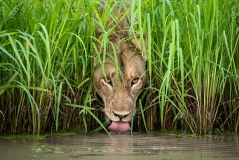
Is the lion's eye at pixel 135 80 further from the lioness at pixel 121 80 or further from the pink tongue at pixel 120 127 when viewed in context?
the pink tongue at pixel 120 127

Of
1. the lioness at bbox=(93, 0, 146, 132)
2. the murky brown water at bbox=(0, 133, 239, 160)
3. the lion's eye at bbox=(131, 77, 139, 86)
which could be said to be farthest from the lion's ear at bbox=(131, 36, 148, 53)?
the murky brown water at bbox=(0, 133, 239, 160)

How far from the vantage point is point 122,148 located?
4.81 meters

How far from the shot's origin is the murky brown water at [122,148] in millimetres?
4316

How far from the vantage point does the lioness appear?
6.02 metres

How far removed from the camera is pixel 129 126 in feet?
19.8

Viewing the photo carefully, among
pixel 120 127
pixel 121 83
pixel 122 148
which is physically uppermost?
pixel 121 83

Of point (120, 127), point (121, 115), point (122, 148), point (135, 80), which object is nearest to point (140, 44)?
point (135, 80)

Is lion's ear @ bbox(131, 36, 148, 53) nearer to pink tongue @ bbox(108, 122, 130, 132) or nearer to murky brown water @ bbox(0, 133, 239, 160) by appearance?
pink tongue @ bbox(108, 122, 130, 132)

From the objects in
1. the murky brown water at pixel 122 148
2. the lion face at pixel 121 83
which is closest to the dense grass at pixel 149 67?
the lion face at pixel 121 83

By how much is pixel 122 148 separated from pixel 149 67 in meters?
0.95

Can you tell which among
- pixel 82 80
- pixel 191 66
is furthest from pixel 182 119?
pixel 82 80

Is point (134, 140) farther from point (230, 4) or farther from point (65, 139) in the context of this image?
point (230, 4)

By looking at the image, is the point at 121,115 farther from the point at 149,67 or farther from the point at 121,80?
the point at 149,67

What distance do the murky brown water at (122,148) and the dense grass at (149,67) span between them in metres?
0.30
